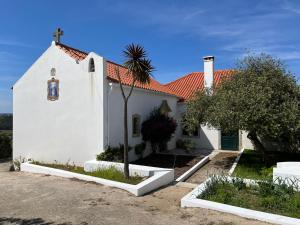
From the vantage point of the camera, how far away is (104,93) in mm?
→ 15805

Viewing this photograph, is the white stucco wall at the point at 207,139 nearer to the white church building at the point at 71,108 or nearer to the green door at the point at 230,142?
the green door at the point at 230,142

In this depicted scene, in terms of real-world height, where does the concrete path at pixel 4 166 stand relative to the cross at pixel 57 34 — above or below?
below

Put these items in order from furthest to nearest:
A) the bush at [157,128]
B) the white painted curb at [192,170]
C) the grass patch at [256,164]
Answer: the bush at [157,128]
the grass patch at [256,164]
the white painted curb at [192,170]

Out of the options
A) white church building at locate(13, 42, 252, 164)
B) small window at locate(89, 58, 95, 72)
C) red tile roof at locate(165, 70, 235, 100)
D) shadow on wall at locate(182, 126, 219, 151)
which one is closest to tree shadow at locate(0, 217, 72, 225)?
white church building at locate(13, 42, 252, 164)

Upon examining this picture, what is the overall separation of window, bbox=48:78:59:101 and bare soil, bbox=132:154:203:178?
5.83 meters

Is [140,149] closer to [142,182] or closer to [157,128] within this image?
[157,128]

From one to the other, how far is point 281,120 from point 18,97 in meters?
14.7

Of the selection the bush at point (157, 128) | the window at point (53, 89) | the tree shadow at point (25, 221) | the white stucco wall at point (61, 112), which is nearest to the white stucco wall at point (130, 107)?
the bush at point (157, 128)

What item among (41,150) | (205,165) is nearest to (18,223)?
(41,150)

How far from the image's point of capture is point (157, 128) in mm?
19312

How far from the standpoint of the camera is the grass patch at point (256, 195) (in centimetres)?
866

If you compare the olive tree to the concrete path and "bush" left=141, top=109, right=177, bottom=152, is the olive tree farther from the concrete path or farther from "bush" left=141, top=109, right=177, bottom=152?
the concrete path

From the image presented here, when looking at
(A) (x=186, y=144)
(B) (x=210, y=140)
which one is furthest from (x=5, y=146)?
(B) (x=210, y=140)

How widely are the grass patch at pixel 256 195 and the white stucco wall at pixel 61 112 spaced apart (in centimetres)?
718
